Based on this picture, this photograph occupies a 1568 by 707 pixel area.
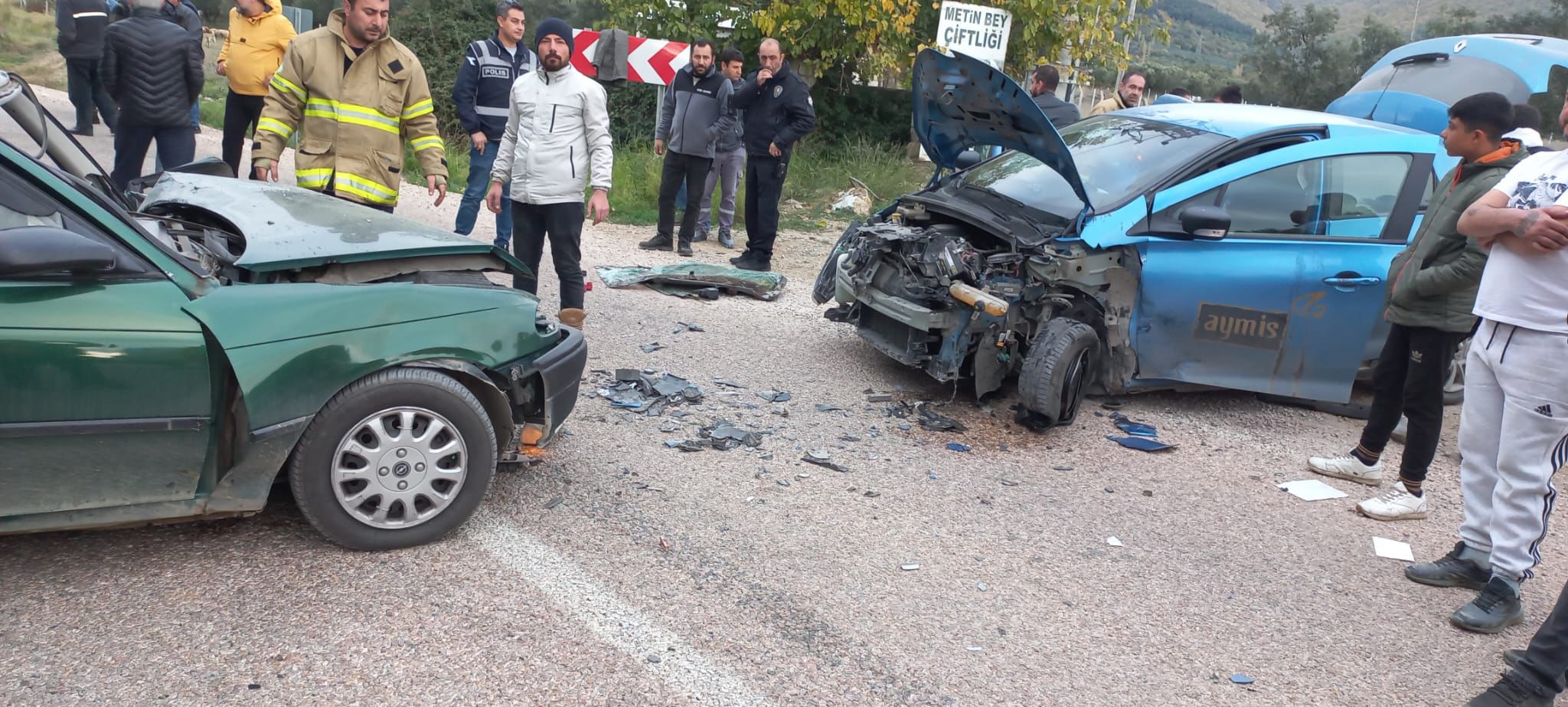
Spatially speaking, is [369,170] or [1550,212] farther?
[369,170]

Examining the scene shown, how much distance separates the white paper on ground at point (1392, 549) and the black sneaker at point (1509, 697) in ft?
4.10

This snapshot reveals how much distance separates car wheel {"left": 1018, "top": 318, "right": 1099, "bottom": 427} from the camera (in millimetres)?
5332

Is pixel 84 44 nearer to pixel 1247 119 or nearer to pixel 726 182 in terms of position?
pixel 726 182

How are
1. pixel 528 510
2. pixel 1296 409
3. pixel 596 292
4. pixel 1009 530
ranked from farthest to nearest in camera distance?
1. pixel 596 292
2. pixel 1296 409
3. pixel 1009 530
4. pixel 528 510

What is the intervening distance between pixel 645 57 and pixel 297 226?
24.9ft

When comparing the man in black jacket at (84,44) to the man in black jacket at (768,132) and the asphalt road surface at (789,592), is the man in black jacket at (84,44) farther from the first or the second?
the asphalt road surface at (789,592)

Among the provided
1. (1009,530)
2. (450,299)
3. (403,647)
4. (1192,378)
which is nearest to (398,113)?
(450,299)

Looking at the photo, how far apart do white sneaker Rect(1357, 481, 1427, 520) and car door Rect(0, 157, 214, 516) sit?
479 centimetres

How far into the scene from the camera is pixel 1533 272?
3.66 m

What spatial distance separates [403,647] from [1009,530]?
239 centimetres

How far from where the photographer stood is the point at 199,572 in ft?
11.2

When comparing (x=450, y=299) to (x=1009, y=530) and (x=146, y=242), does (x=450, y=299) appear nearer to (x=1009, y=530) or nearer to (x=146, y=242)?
A: (x=146, y=242)

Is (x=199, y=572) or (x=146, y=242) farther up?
(x=146, y=242)

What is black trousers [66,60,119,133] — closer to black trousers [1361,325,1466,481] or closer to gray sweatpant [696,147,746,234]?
gray sweatpant [696,147,746,234]
